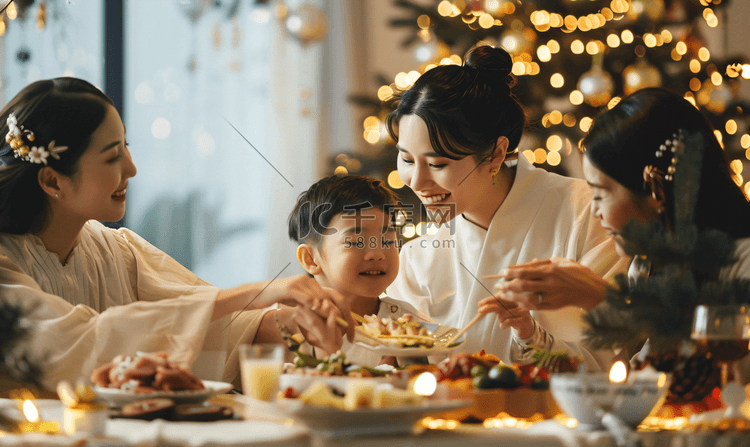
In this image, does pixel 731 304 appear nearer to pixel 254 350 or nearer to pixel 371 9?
pixel 254 350

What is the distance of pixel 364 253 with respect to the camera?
6.13 ft

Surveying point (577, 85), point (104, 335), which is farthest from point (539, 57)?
point (104, 335)

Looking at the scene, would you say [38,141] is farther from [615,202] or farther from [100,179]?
[615,202]

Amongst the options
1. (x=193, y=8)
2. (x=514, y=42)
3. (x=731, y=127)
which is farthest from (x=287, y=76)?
(x=731, y=127)

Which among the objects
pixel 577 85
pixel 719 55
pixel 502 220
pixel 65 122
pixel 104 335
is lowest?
pixel 104 335

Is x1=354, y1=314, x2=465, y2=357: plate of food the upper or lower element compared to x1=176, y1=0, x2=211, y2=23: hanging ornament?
lower

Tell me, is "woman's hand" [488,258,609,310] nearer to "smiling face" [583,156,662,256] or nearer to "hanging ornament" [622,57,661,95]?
"smiling face" [583,156,662,256]

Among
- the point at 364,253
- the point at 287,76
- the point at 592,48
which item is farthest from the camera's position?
the point at 287,76

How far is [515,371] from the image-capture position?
3.67ft

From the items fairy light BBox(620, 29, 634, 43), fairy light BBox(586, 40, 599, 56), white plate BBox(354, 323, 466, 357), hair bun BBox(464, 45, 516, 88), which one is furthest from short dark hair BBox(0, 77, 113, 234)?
fairy light BBox(620, 29, 634, 43)

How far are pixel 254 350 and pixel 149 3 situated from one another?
3.48 metres

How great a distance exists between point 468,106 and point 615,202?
62 cm

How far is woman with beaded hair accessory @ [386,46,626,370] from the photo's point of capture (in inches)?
76.1

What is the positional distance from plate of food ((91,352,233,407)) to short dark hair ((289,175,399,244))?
88 cm
